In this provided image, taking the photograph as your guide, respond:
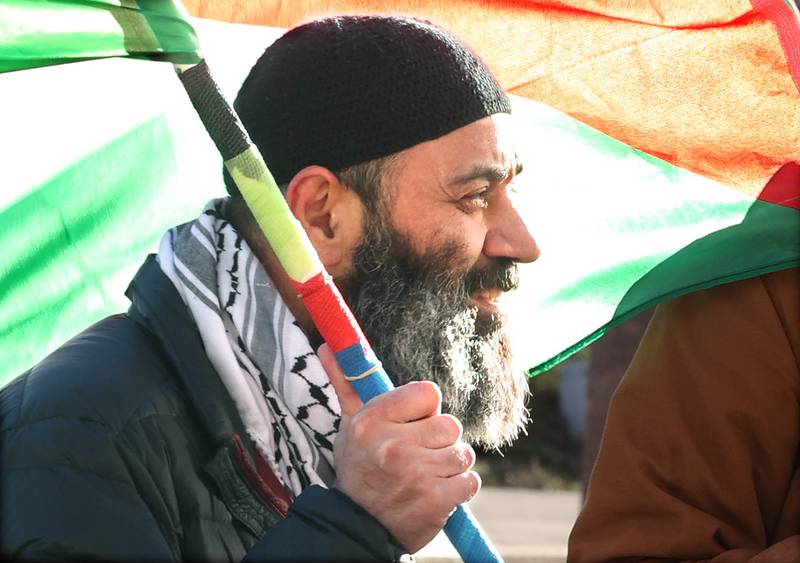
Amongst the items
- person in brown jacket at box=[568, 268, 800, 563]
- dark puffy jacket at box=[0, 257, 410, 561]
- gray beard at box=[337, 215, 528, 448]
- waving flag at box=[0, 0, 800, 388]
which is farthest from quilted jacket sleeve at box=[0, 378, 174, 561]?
person in brown jacket at box=[568, 268, 800, 563]

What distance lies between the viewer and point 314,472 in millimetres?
2826

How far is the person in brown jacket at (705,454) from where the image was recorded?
8.71 feet

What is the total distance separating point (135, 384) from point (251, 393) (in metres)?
0.27

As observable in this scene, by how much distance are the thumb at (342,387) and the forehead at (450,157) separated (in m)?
0.84

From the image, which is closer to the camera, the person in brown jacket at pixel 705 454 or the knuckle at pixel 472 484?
the knuckle at pixel 472 484

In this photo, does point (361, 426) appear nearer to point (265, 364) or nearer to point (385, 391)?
point (385, 391)

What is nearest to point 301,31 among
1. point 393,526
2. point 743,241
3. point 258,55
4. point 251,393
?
point 258,55

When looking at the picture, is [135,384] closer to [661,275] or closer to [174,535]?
[174,535]

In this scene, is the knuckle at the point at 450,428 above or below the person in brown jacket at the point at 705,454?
above

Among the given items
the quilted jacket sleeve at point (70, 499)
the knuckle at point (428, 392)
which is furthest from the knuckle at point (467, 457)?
the quilted jacket sleeve at point (70, 499)

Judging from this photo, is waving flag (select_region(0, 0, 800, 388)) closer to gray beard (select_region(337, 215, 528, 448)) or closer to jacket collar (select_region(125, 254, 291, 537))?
gray beard (select_region(337, 215, 528, 448))

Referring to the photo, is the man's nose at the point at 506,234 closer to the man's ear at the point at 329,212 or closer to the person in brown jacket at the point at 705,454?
the man's ear at the point at 329,212

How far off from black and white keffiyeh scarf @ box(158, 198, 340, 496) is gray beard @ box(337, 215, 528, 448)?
0.28 m

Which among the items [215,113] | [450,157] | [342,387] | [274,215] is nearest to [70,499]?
[342,387]
